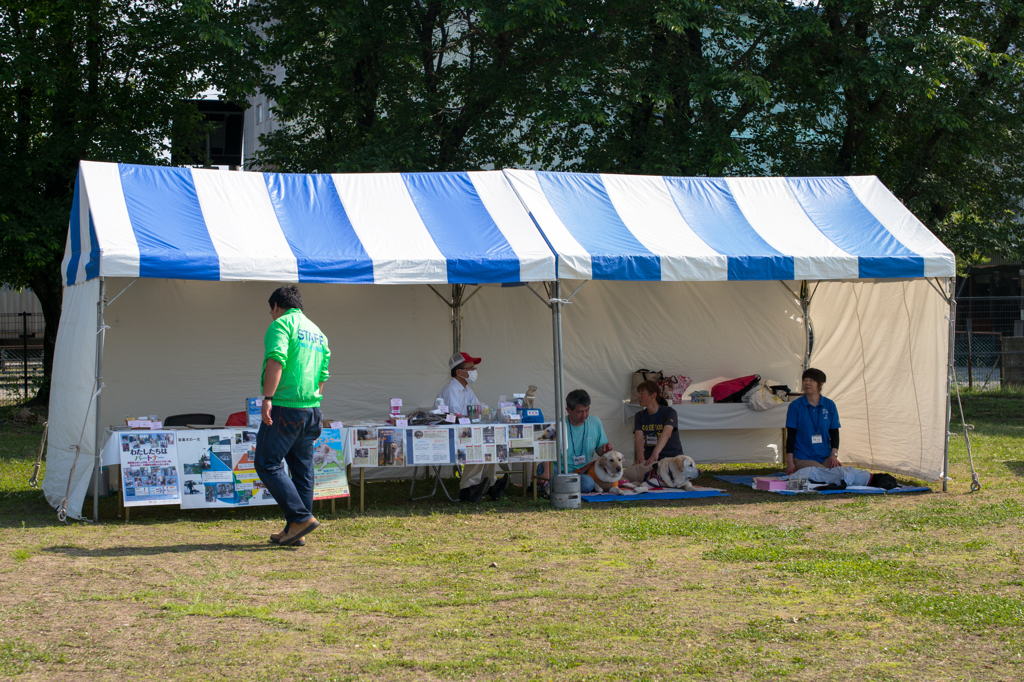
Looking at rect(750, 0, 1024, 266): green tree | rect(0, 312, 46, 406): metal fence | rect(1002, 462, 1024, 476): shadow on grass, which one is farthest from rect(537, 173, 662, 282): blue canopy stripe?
rect(0, 312, 46, 406): metal fence

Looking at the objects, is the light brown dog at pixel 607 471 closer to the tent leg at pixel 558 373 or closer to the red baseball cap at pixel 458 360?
the tent leg at pixel 558 373

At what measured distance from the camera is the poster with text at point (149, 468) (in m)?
6.34

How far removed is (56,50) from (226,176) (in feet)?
25.0

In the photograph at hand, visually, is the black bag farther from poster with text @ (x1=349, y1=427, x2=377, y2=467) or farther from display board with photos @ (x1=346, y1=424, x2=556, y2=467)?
poster with text @ (x1=349, y1=427, x2=377, y2=467)

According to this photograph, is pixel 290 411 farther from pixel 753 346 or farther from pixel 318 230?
pixel 753 346

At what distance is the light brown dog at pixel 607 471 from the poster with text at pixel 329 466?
2031 millimetres

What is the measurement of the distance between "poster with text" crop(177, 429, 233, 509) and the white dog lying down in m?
3.37

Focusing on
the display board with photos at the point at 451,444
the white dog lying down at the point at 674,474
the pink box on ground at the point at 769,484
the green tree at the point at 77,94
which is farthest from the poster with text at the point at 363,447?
the green tree at the point at 77,94

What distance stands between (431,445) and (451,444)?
5.9 inches

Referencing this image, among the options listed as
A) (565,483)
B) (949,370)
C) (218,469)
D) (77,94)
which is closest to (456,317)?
(565,483)

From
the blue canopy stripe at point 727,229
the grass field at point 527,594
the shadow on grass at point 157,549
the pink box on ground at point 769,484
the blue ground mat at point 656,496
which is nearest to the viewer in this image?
the grass field at point 527,594

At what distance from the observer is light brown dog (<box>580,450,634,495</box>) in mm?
7566

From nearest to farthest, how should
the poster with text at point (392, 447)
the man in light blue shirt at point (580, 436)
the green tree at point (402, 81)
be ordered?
the poster with text at point (392, 447) → the man in light blue shirt at point (580, 436) → the green tree at point (402, 81)

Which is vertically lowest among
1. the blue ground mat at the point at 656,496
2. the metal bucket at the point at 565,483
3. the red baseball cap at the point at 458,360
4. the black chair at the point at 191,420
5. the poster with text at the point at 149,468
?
the blue ground mat at the point at 656,496
